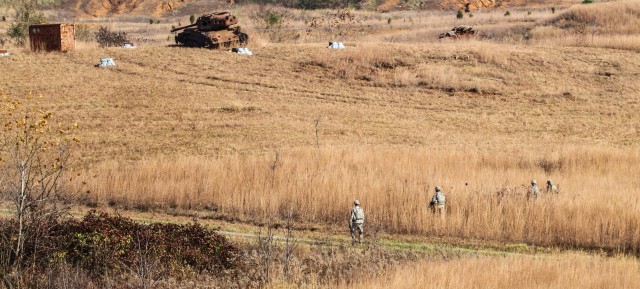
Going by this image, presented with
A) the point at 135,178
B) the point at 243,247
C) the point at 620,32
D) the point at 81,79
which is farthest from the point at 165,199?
the point at 620,32

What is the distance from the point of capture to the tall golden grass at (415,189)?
19.9 meters

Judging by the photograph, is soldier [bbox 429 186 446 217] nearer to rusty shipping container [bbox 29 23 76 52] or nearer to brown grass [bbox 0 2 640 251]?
brown grass [bbox 0 2 640 251]

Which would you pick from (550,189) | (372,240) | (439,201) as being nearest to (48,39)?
(439,201)

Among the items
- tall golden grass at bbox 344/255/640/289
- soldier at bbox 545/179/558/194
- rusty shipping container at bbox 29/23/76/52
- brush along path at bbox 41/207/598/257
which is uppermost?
rusty shipping container at bbox 29/23/76/52

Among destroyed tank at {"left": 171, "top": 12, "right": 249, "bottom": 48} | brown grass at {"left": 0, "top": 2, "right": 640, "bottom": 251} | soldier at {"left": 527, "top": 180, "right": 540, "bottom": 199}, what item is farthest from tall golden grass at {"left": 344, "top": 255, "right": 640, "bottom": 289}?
destroyed tank at {"left": 171, "top": 12, "right": 249, "bottom": 48}

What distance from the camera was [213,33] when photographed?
4619cm

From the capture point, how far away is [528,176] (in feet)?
81.1

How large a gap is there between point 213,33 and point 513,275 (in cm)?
3372

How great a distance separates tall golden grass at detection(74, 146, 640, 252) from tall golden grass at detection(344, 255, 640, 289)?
3.41 m

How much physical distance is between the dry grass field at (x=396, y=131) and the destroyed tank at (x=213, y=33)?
0.98 meters

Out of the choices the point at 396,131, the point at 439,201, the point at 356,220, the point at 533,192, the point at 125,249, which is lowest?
the point at 125,249

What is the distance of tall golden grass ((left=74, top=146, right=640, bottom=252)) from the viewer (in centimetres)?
1994

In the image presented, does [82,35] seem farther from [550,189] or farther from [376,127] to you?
[550,189]

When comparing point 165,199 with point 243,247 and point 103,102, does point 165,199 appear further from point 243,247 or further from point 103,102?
point 103,102
